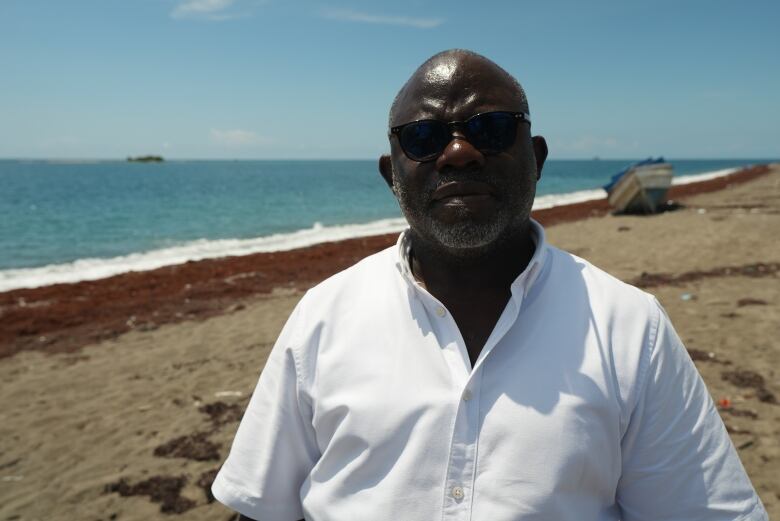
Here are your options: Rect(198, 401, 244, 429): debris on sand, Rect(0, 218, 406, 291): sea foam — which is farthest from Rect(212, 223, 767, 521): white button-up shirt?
Rect(0, 218, 406, 291): sea foam

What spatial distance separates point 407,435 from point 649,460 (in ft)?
2.19

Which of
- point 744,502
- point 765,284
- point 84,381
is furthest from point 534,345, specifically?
point 765,284

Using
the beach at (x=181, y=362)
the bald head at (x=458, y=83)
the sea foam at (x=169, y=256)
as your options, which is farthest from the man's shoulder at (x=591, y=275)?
the sea foam at (x=169, y=256)

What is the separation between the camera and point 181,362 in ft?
22.7

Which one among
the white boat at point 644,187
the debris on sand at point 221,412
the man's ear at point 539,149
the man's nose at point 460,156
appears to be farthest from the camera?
the white boat at point 644,187

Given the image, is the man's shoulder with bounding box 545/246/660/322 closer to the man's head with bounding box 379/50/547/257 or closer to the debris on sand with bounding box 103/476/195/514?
the man's head with bounding box 379/50/547/257

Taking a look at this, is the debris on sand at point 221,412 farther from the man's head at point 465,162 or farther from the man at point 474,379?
the man's head at point 465,162

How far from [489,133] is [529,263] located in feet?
1.39

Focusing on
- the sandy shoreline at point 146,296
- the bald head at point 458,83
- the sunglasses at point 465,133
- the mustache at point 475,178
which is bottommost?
the sandy shoreline at point 146,296

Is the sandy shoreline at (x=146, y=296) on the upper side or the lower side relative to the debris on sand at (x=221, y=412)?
lower

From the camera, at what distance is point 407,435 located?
1490mm

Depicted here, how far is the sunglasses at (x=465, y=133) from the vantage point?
1.68 meters

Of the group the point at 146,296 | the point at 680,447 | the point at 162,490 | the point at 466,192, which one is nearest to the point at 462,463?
the point at 680,447

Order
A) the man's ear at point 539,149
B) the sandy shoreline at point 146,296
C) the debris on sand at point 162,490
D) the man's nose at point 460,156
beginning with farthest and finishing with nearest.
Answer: the sandy shoreline at point 146,296
the debris on sand at point 162,490
the man's ear at point 539,149
the man's nose at point 460,156
